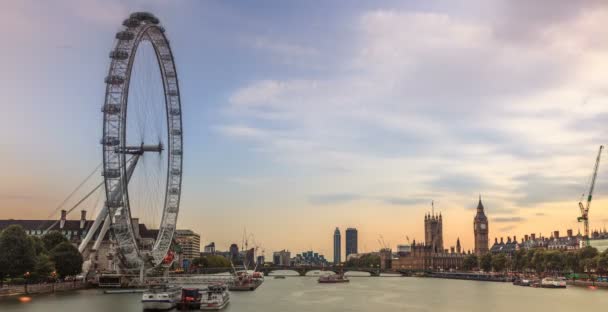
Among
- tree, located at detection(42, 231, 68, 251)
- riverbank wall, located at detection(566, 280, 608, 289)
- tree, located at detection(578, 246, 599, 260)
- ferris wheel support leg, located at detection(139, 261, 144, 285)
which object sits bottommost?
riverbank wall, located at detection(566, 280, 608, 289)

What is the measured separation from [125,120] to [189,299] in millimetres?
25861

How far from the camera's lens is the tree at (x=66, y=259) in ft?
319

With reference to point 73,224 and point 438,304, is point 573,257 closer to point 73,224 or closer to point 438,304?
point 438,304

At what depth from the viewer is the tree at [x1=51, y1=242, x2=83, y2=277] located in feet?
319

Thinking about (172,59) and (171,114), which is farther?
(171,114)

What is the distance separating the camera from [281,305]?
270 ft

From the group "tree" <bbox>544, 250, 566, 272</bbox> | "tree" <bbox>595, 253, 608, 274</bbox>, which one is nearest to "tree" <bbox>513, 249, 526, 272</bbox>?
"tree" <bbox>544, 250, 566, 272</bbox>

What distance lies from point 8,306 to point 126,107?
95.3 ft

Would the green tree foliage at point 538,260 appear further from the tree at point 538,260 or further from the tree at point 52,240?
the tree at point 52,240

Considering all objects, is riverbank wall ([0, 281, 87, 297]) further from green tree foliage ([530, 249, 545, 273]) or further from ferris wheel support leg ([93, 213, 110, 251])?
green tree foliage ([530, 249, 545, 273])

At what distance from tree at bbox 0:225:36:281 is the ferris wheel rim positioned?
11508mm

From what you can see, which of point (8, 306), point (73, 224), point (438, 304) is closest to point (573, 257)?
point (438, 304)

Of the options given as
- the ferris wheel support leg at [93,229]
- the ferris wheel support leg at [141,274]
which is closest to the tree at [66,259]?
the ferris wheel support leg at [141,274]

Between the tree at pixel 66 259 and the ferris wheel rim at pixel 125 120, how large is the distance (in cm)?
758
